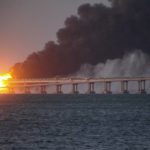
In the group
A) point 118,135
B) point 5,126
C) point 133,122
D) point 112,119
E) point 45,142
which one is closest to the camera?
point 45,142

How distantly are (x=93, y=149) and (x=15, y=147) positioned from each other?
22.8ft

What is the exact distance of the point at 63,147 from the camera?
73.5 meters

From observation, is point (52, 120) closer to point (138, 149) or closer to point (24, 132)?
point (24, 132)

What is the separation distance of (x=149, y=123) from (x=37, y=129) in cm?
1711

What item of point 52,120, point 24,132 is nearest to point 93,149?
point 24,132

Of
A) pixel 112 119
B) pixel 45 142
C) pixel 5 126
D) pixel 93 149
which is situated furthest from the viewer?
pixel 112 119

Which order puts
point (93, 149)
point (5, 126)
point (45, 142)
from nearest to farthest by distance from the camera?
point (93, 149), point (45, 142), point (5, 126)

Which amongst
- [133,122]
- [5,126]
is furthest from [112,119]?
[5,126]

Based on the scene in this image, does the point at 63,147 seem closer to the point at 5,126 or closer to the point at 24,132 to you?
the point at 24,132

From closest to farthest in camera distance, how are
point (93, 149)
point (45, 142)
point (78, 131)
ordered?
point (93, 149), point (45, 142), point (78, 131)

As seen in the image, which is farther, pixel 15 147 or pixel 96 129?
pixel 96 129

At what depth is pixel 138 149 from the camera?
71.6 meters

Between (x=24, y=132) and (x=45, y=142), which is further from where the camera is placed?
(x=24, y=132)

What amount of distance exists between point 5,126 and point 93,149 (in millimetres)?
29619
